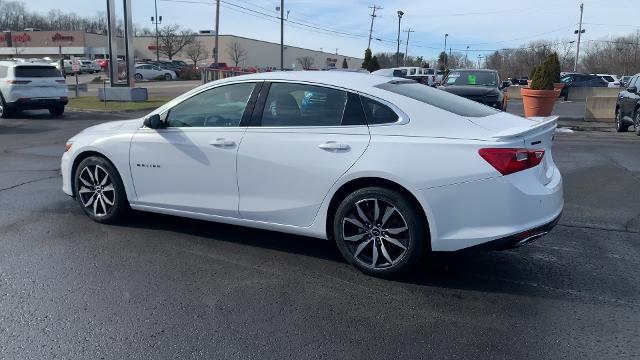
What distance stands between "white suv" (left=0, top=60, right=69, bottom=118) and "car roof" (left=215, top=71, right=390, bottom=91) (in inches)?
566

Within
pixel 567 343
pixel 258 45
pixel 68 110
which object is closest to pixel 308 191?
pixel 567 343

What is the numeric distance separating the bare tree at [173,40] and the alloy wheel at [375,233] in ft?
267

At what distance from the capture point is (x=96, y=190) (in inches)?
223

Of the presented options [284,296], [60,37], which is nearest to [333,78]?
[284,296]

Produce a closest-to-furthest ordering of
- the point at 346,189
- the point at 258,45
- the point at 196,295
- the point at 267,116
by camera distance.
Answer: the point at 196,295, the point at 346,189, the point at 267,116, the point at 258,45

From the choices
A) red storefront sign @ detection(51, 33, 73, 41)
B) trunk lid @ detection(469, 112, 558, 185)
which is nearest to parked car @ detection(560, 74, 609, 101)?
trunk lid @ detection(469, 112, 558, 185)

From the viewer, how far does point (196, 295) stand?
399 cm

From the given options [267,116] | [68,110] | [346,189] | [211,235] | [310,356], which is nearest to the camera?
→ [310,356]

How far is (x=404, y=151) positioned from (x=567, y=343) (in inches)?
66.2

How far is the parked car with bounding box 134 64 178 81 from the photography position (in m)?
53.9

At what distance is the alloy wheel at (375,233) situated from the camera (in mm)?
4195

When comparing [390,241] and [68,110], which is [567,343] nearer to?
[390,241]

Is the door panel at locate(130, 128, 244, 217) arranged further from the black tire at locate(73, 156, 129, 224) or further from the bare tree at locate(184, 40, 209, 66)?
the bare tree at locate(184, 40, 209, 66)

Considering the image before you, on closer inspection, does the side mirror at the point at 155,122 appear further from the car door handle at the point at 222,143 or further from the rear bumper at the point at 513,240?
the rear bumper at the point at 513,240
